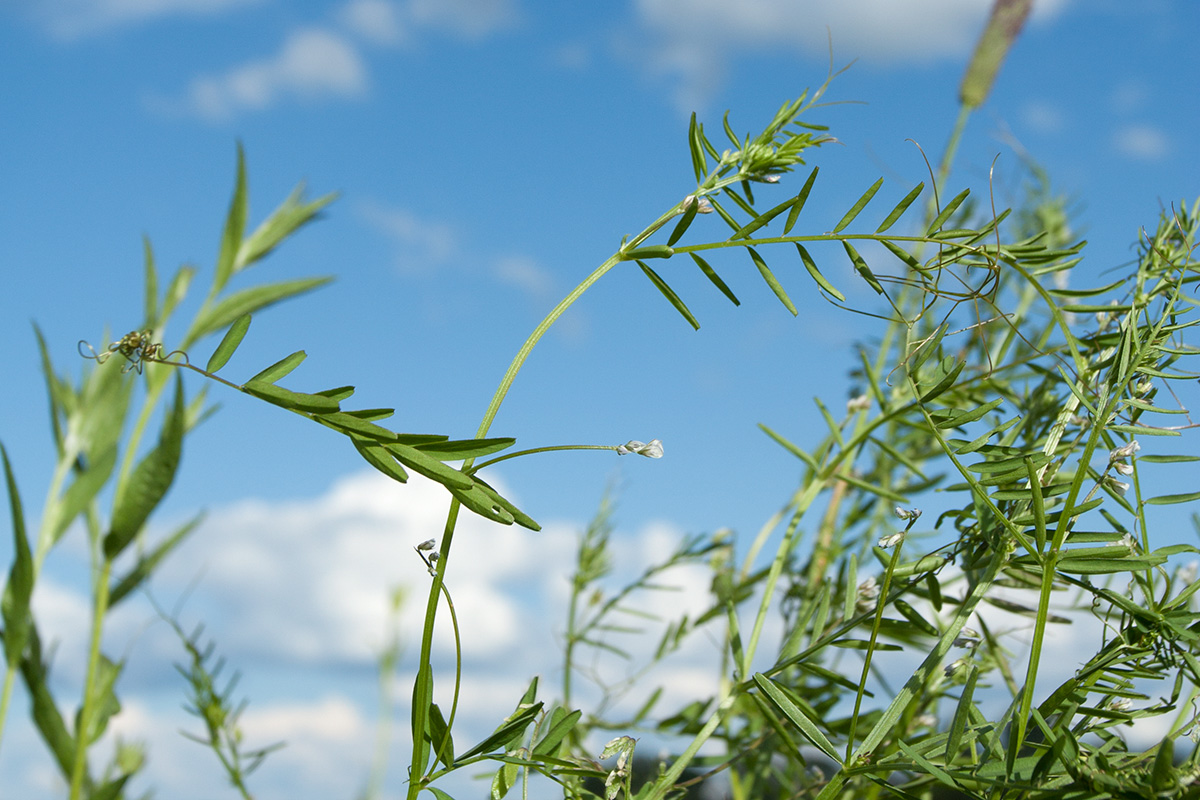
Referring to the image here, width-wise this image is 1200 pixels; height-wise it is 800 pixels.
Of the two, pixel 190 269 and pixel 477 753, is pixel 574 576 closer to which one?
pixel 477 753

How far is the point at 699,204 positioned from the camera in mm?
381

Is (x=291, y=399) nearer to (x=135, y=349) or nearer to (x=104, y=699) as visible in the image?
(x=135, y=349)

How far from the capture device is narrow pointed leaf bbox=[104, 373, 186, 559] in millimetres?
931

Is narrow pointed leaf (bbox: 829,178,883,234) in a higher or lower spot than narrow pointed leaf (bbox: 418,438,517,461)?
higher

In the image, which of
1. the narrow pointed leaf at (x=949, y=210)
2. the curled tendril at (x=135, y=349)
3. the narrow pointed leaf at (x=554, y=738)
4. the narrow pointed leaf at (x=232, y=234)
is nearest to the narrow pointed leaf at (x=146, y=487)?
the narrow pointed leaf at (x=232, y=234)

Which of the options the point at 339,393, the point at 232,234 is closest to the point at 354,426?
→ the point at 339,393

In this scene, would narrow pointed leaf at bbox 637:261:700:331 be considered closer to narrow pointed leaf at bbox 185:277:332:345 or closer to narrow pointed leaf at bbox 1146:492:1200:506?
narrow pointed leaf at bbox 1146:492:1200:506

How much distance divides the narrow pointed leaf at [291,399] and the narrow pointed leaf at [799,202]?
196mm

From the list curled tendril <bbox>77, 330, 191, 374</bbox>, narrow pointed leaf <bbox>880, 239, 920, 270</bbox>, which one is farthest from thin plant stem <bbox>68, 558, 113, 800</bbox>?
narrow pointed leaf <bbox>880, 239, 920, 270</bbox>

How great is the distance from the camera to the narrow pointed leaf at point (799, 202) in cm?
37

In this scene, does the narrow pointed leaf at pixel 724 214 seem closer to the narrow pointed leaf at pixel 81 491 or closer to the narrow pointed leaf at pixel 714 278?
the narrow pointed leaf at pixel 714 278

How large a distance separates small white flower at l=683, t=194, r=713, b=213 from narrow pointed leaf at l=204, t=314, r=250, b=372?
0.61 ft

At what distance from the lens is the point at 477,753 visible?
1.16 ft

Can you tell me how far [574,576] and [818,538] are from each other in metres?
0.23
